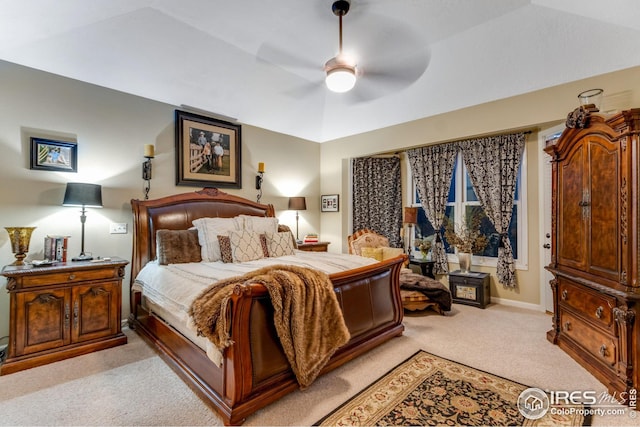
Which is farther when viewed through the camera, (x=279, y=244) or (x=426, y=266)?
(x=426, y=266)

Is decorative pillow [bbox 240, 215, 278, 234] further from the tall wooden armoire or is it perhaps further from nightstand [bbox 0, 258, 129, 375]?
the tall wooden armoire

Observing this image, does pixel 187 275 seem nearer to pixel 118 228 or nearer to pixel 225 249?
pixel 225 249

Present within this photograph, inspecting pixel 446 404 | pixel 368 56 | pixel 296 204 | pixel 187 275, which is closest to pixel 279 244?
pixel 187 275

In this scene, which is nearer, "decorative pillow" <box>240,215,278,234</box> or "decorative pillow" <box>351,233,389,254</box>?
"decorative pillow" <box>240,215,278,234</box>

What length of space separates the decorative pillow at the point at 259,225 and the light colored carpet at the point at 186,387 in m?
1.70

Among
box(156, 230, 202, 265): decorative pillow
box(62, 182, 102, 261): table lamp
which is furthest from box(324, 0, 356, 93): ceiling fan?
box(62, 182, 102, 261): table lamp

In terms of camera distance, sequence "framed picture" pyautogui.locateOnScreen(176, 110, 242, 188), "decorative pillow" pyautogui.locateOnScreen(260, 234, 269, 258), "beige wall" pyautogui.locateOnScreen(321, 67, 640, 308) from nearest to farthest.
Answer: "beige wall" pyautogui.locateOnScreen(321, 67, 640, 308)
"decorative pillow" pyautogui.locateOnScreen(260, 234, 269, 258)
"framed picture" pyautogui.locateOnScreen(176, 110, 242, 188)

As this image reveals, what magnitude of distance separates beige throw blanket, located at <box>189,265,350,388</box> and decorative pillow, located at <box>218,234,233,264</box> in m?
1.32

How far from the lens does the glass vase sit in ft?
8.93

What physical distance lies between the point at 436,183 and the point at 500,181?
0.92m

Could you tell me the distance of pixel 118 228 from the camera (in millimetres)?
3547

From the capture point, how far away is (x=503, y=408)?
2.01m

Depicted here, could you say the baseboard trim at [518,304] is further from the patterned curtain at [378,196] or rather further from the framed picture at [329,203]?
the framed picture at [329,203]

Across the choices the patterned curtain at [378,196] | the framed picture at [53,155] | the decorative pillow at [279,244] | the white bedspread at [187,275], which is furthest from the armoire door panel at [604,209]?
the framed picture at [53,155]
